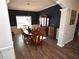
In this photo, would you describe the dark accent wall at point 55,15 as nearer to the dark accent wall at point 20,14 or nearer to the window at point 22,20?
the dark accent wall at point 20,14

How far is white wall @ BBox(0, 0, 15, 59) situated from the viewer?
1.12 meters

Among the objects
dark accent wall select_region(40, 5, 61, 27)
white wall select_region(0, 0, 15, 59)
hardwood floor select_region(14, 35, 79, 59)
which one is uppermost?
dark accent wall select_region(40, 5, 61, 27)

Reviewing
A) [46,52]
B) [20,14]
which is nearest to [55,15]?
[46,52]

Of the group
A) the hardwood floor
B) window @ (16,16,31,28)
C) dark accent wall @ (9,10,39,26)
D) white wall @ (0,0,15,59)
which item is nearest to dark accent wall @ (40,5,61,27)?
the hardwood floor

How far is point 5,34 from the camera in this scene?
121 centimetres

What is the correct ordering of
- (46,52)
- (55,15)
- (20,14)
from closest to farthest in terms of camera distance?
(46,52), (55,15), (20,14)

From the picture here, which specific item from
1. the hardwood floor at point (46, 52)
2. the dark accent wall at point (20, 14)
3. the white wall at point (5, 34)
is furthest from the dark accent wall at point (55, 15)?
the white wall at point (5, 34)

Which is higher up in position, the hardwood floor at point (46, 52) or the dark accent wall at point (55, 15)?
the dark accent wall at point (55, 15)

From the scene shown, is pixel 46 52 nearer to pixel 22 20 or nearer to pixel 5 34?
pixel 5 34

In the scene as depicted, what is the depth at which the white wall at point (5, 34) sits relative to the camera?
1116 mm

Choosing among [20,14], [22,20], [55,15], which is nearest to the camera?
[55,15]

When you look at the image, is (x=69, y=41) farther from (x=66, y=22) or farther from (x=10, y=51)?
(x=10, y=51)

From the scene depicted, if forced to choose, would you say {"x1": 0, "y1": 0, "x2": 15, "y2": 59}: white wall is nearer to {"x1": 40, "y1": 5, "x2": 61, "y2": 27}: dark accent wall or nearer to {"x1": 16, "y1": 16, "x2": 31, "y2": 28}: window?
{"x1": 40, "y1": 5, "x2": 61, "y2": 27}: dark accent wall

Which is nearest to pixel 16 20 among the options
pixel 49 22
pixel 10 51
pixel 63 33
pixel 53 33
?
pixel 49 22
